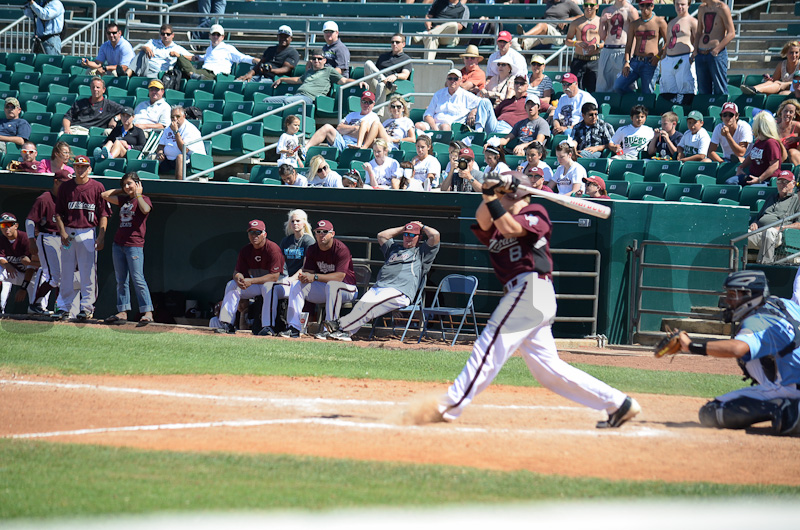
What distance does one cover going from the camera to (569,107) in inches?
573

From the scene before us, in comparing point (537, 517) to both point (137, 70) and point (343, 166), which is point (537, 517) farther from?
point (137, 70)

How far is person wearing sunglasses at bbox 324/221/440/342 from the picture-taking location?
39.0 ft

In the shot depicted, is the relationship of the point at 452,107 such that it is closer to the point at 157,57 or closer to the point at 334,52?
the point at 334,52

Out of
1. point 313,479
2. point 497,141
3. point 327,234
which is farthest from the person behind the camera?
point 497,141

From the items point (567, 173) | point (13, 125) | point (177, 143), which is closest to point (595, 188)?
point (567, 173)

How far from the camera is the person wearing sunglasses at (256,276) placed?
12.2 meters

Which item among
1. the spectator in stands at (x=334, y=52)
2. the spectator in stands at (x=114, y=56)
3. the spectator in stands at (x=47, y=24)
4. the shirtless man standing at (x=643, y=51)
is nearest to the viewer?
the shirtless man standing at (x=643, y=51)

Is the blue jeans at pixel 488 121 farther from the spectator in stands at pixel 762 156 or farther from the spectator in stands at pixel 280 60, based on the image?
the spectator in stands at pixel 280 60

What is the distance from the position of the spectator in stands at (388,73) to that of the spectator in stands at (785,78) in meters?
5.76

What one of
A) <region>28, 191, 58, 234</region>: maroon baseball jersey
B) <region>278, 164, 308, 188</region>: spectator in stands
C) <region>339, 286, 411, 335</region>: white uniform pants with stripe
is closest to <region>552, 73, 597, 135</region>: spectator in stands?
<region>278, 164, 308, 188</region>: spectator in stands

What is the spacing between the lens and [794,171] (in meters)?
12.7

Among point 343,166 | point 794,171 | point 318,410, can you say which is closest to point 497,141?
point 343,166

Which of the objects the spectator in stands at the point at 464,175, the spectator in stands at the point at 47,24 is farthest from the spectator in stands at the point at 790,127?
the spectator in stands at the point at 47,24

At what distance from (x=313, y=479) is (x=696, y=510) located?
1.98 metres
